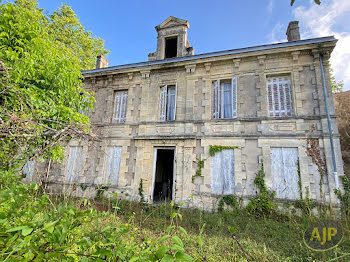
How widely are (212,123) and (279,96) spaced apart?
114 inches

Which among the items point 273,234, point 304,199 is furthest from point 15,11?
point 304,199

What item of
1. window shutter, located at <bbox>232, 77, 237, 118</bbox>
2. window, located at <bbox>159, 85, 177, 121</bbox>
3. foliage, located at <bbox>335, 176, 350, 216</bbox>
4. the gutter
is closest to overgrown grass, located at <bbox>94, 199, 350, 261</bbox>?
foliage, located at <bbox>335, 176, 350, 216</bbox>

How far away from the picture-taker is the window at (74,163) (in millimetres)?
8805

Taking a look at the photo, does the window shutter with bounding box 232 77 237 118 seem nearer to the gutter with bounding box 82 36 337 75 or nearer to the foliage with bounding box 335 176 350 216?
the gutter with bounding box 82 36 337 75

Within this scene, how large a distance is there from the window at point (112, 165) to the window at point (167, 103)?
8.81ft

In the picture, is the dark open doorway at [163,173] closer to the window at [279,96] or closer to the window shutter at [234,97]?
the window shutter at [234,97]

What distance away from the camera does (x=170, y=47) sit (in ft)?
32.8

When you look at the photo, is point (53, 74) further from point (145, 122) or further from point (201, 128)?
point (201, 128)

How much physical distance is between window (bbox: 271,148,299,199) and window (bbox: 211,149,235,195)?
4.83ft

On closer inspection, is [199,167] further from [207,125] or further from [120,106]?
[120,106]

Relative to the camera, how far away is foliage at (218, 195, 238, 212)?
660 centimetres

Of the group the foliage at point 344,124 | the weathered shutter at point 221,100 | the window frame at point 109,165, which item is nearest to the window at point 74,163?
the window frame at point 109,165

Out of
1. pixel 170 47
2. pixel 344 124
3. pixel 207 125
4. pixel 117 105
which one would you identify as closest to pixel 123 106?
pixel 117 105

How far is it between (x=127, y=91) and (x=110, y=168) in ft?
13.3
